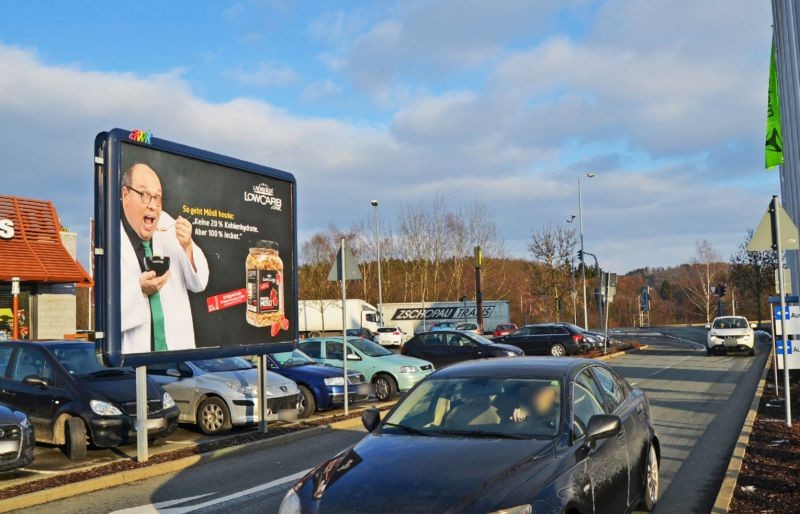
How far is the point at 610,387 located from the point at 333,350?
12.0 metres

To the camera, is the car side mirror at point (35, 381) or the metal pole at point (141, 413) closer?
the metal pole at point (141, 413)

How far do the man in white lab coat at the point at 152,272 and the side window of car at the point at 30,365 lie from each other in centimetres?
185

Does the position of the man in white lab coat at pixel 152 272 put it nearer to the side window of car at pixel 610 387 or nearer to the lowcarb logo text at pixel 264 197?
the lowcarb logo text at pixel 264 197

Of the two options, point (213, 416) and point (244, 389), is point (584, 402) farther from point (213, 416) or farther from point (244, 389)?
point (213, 416)

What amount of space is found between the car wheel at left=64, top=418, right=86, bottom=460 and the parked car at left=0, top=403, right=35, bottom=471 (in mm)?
1252

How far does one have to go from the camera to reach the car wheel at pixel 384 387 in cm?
1702

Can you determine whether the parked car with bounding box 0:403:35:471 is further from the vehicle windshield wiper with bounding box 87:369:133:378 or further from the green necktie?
the vehicle windshield wiper with bounding box 87:369:133:378

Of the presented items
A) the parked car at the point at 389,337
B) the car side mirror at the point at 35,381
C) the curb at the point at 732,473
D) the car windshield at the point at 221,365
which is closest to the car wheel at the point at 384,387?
the car windshield at the point at 221,365

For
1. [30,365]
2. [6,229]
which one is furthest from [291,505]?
[6,229]

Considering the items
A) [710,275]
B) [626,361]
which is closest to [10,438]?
[626,361]

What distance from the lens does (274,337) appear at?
39.1ft

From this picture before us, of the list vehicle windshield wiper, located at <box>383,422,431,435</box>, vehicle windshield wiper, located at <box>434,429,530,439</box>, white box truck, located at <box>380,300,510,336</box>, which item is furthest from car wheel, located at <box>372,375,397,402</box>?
white box truck, located at <box>380,300,510,336</box>

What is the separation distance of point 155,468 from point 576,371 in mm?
5779

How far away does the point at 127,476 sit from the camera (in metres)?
8.83
